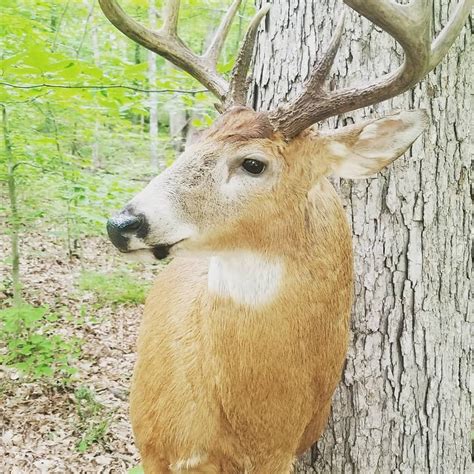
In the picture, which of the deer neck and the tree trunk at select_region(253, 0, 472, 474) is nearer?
the deer neck

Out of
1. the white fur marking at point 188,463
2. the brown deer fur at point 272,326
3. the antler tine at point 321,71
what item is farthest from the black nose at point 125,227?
the white fur marking at point 188,463

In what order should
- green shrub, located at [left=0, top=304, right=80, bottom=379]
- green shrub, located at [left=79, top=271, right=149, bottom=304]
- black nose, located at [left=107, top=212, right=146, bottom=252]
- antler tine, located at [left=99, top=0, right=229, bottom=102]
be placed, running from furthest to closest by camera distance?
1. green shrub, located at [left=79, top=271, right=149, bottom=304]
2. green shrub, located at [left=0, top=304, right=80, bottom=379]
3. antler tine, located at [left=99, top=0, right=229, bottom=102]
4. black nose, located at [left=107, top=212, right=146, bottom=252]

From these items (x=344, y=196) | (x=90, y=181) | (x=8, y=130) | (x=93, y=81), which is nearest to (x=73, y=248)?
(x=90, y=181)

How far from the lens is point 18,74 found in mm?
4109

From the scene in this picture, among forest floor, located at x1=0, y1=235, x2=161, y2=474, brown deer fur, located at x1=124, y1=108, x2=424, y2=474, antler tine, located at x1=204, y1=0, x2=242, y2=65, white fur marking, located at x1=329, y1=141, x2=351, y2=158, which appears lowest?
forest floor, located at x1=0, y1=235, x2=161, y2=474

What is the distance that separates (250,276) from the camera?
80.0 inches

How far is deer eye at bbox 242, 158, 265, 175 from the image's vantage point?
1.98 metres

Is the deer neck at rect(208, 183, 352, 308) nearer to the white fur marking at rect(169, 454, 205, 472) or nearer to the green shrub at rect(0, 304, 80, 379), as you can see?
the white fur marking at rect(169, 454, 205, 472)

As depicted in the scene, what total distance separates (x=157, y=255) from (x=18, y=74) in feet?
9.66

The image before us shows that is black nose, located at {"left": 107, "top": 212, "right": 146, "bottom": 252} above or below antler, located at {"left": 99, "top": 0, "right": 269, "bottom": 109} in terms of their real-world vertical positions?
below

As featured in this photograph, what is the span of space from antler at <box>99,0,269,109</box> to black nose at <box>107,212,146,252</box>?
0.68m

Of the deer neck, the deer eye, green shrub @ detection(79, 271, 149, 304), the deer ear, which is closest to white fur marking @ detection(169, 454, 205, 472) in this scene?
the deer neck

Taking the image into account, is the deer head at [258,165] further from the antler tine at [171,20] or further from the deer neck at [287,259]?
the antler tine at [171,20]

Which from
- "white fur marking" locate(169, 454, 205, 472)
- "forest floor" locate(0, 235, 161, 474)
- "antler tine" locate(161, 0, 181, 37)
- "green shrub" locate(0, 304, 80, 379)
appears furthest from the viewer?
"green shrub" locate(0, 304, 80, 379)
